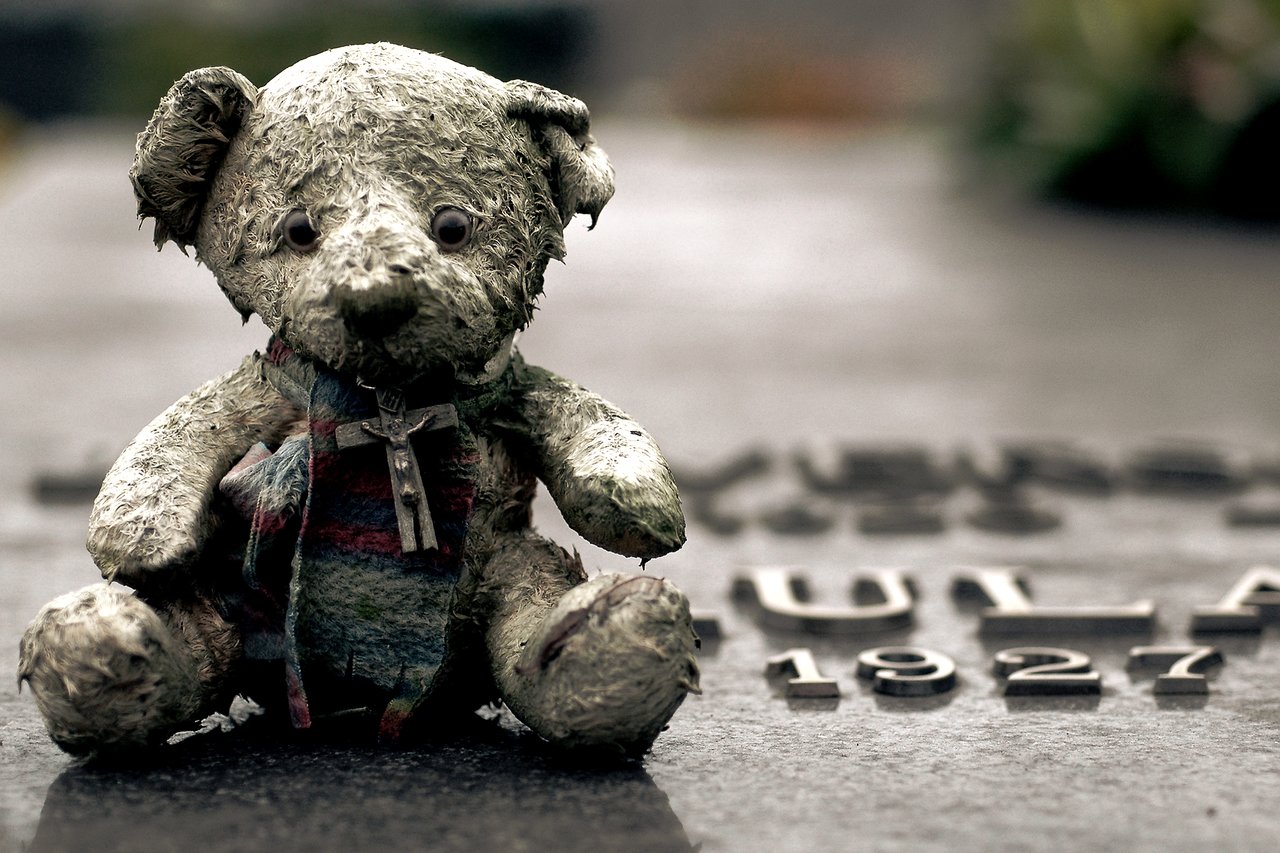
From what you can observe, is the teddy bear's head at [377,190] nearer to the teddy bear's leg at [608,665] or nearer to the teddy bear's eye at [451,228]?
the teddy bear's eye at [451,228]

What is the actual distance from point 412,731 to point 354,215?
827 mm

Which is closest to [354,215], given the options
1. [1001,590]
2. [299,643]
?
[299,643]

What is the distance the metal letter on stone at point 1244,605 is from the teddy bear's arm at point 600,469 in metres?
1.47

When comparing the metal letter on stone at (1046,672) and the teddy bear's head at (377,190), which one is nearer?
the teddy bear's head at (377,190)

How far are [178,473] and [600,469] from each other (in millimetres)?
624

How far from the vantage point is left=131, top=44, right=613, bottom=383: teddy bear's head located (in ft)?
8.52

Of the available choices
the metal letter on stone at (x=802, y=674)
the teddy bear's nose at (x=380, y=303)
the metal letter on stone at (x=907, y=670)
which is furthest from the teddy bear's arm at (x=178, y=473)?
the metal letter on stone at (x=907, y=670)

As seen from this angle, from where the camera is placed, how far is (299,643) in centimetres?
272

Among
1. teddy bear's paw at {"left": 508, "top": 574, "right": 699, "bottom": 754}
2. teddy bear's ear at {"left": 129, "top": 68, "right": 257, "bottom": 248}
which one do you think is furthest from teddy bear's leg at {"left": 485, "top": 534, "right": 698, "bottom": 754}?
teddy bear's ear at {"left": 129, "top": 68, "right": 257, "bottom": 248}

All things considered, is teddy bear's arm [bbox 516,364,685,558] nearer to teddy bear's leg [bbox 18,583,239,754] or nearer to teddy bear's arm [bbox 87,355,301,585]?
teddy bear's arm [bbox 87,355,301,585]

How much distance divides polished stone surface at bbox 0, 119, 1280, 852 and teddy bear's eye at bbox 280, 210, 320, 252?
0.77 m

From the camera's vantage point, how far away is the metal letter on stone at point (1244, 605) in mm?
3705

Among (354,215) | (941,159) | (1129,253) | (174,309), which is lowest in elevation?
(354,215)

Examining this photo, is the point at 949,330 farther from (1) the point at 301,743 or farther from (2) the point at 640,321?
(1) the point at 301,743
